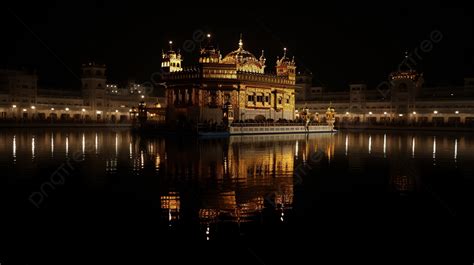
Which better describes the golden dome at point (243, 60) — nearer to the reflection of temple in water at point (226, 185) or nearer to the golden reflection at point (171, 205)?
the reflection of temple in water at point (226, 185)

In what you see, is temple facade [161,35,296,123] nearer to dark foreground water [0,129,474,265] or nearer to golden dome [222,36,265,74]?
golden dome [222,36,265,74]

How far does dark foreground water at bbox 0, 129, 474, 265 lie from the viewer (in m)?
7.05

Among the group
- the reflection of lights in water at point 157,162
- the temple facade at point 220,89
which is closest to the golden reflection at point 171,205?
Answer: the reflection of lights in water at point 157,162

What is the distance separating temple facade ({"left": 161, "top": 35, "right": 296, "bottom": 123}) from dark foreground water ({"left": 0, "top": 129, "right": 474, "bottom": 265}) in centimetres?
2942

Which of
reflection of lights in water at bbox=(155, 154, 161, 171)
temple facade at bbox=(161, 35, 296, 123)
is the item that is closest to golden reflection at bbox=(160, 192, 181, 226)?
reflection of lights in water at bbox=(155, 154, 161, 171)

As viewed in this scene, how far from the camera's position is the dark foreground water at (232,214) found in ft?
23.1

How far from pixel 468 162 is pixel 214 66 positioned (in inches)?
1206

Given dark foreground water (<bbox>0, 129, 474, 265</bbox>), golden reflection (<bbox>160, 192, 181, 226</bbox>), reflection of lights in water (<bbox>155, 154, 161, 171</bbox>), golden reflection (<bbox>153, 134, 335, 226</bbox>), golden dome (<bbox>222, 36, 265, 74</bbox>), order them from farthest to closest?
golden dome (<bbox>222, 36, 265, 74</bbox>) → reflection of lights in water (<bbox>155, 154, 161, 171</bbox>) → golden reflection (<bbox>153, 134, 335, 226</bbox>) → golden reflection (<bbox>160, 192, 181, 226</bbox>) → dark foreground water (<bbox>0, 129, 474, 265</bbox>)

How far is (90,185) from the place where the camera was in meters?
12.3

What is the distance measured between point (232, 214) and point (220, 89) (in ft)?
125

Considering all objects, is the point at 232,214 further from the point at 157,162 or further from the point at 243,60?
the point at 243,60

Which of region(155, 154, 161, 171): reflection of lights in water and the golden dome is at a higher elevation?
the golden dome

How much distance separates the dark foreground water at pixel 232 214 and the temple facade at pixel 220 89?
96.5ft

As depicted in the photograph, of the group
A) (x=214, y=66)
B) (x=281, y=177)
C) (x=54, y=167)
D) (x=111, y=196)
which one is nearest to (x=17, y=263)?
(x=111, y=196)
